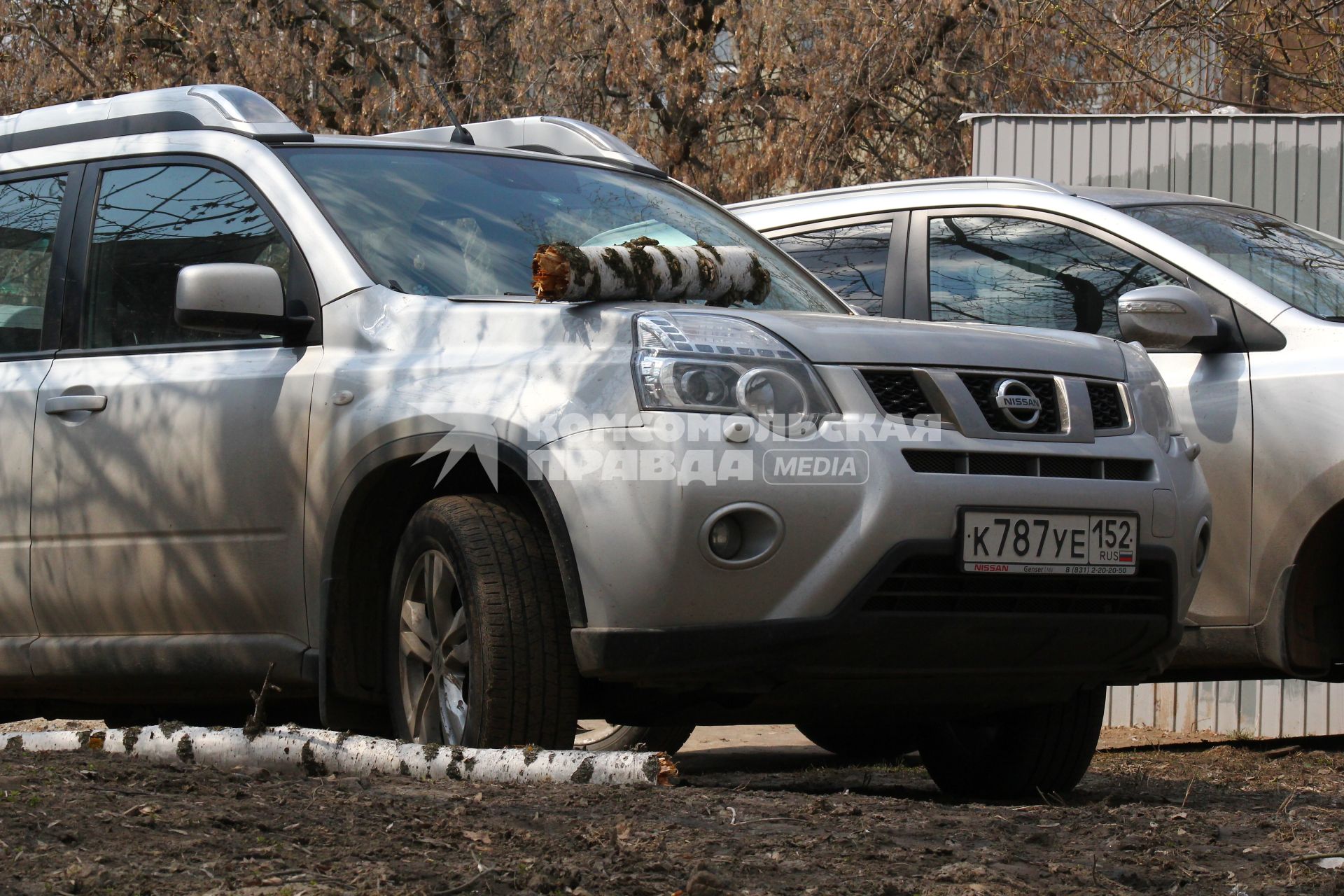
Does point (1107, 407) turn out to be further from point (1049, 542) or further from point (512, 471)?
point (512, 471)

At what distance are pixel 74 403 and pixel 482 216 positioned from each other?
1.21 m

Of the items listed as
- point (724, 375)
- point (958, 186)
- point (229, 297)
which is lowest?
point (724, 375)

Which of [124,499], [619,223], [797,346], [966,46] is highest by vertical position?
[966,46]

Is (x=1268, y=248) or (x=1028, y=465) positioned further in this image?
(x=1268, y=248)

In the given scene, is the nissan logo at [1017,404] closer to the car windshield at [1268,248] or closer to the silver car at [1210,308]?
the silver car at [1210,308]

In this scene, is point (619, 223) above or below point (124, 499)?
above

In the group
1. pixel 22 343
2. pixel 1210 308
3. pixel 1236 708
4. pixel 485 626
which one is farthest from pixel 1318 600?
pixel 22 343

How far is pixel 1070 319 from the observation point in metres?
6.08

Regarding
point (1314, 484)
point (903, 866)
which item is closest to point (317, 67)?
point (1314, 484)

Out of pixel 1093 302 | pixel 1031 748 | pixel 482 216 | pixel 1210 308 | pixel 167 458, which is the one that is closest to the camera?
pixel 167 458

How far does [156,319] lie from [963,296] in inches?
108

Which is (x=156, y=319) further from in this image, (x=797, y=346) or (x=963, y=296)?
(x=963, y=296)

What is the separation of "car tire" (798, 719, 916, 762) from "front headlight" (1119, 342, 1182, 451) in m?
1.57

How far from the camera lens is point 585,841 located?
3199 millimetres
